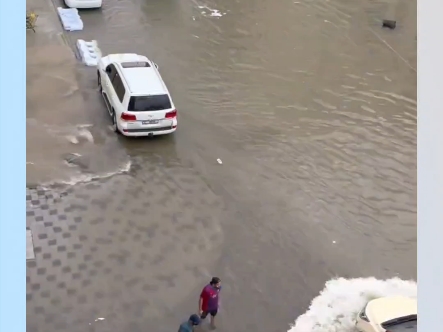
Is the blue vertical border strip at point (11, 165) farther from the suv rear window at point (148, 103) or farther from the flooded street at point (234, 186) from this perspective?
the suv rear window at point (148, 103)

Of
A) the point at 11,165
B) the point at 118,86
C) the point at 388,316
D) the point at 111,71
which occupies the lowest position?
the point at 388,316

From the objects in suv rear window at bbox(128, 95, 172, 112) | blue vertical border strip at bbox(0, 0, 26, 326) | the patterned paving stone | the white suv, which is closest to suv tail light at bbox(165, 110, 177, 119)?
the white suv

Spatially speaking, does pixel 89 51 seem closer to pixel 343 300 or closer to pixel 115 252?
pixel 115 252

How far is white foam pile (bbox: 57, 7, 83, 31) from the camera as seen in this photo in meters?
19.0

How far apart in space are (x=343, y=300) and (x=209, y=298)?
2.46 m

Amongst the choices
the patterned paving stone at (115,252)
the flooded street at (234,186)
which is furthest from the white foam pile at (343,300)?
the patterned paving stone at (115,252)

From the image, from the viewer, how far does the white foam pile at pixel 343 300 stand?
1038cm

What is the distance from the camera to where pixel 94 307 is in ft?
33.8

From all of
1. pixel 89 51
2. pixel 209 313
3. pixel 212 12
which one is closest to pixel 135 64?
pixel 89 51

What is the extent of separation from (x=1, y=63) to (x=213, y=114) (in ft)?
43.9

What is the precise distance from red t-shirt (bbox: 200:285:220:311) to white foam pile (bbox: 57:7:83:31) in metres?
11.5

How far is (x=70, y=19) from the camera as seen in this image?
63.5 feet

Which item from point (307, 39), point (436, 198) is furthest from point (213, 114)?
point (436, 198)

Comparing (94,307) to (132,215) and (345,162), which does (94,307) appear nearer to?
(132,215)
